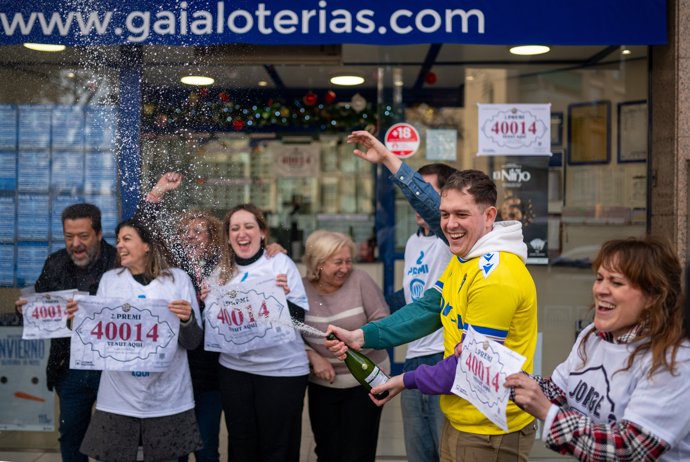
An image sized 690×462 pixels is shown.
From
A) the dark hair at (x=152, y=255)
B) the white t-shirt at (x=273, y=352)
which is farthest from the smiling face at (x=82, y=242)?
the white t-shirt at (x=273, y=352)

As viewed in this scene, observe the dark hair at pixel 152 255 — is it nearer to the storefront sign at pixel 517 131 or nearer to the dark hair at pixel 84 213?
the dark hair at pixel 84 213

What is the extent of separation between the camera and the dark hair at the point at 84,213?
17.3 feet

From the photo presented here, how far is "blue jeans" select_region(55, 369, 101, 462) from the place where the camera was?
4828mm

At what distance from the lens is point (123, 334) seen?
176 inches

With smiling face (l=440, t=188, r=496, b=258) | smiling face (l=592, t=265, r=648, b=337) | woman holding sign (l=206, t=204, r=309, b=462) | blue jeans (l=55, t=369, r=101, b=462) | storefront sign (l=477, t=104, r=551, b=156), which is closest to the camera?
smiling face (l=592, t=265, r=648, b=337)

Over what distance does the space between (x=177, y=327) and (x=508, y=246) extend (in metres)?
2.16

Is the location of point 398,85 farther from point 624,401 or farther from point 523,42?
point 624,401

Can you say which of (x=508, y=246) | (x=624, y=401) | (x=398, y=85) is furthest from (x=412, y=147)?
(x=624, y=401)

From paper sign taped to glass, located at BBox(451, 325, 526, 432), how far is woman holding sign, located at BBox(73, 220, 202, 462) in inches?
77.2

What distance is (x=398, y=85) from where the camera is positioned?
761cm

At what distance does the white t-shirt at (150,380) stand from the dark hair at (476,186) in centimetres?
196

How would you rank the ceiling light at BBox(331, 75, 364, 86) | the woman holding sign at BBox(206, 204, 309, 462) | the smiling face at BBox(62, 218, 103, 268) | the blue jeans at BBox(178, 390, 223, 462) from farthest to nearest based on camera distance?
the ceiling light at BBox(331, 75, 364, 86) < the smiling face at BBox(62, 218, 103, 268) < the blue jeans at BBox(178, 390, 223, 462) < the woman holding sign at BBox(206, 204, 309, 462)

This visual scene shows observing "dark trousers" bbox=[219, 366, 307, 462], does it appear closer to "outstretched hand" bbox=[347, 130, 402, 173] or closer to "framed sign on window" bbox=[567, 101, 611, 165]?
"outstretched hand" bbox=[347, 130, 402, 173]

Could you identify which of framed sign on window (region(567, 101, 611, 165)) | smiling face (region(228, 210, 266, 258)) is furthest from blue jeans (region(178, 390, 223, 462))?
framed sign on window (region(567, 101, 611, 165))
